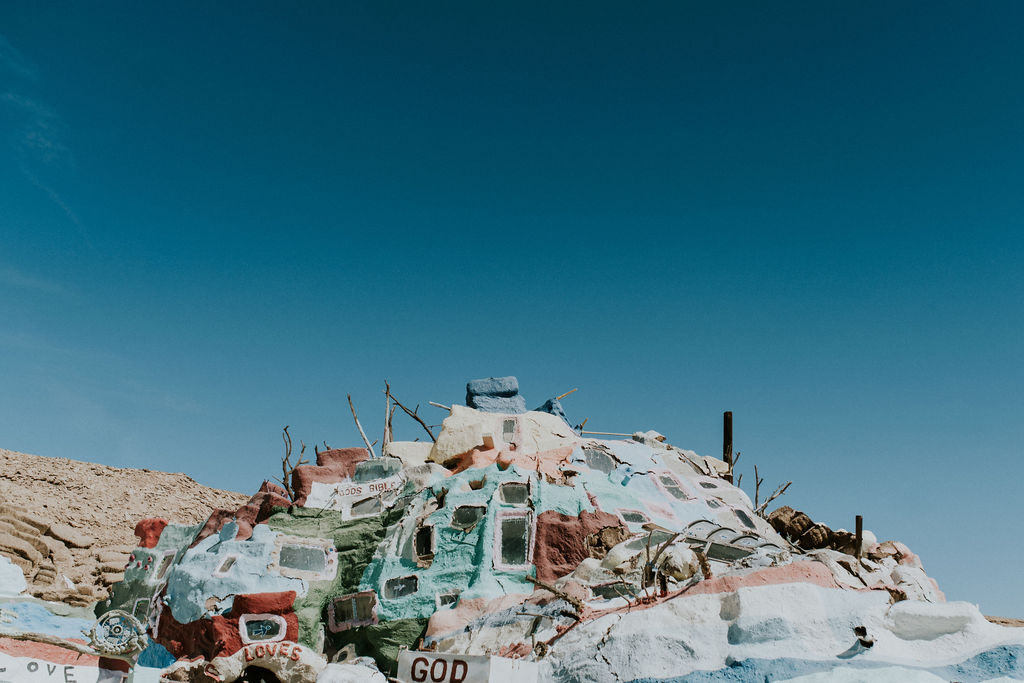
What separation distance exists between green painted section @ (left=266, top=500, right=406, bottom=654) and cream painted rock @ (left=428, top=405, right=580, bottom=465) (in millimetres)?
3439

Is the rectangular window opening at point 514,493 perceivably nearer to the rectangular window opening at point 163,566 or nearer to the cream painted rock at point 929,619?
the cream painted rock at point 929,619

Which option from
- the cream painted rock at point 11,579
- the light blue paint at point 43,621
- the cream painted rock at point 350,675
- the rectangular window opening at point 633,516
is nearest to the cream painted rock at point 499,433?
the rectangular window opening at point 633,516

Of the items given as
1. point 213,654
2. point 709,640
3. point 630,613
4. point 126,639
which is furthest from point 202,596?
point 709,640

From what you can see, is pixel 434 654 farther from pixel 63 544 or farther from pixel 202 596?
pixel 63 544

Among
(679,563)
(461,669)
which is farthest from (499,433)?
(461,669)

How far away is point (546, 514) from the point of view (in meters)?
18.2

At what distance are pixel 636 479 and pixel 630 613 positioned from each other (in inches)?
289

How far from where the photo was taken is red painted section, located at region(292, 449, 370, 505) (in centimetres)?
2238

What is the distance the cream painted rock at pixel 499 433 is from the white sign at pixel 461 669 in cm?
1003

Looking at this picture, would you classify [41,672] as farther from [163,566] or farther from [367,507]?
[163,566]

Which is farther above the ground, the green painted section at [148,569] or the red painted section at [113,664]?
the green painted section at [148,569]

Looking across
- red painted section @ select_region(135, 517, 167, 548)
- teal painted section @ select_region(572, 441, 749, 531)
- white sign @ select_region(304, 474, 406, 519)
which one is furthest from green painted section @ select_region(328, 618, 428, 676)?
red painted section @ select_region(135, 517, 167, 548)

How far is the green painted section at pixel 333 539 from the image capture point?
744 inches

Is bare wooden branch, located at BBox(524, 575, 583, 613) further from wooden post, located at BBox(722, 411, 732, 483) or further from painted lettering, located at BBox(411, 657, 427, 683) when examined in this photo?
wooden post, located at BBox(722, 411, 732, 483)
